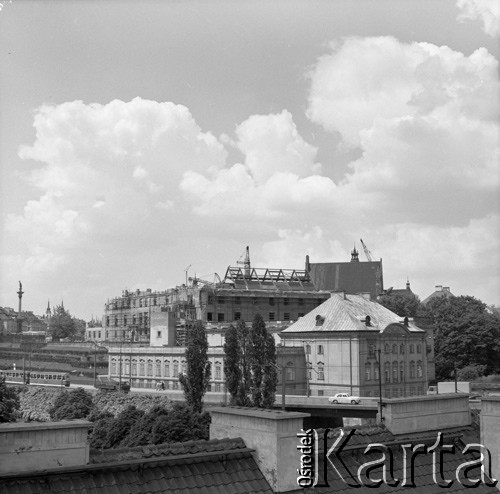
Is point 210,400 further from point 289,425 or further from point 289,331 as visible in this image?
point 289,425

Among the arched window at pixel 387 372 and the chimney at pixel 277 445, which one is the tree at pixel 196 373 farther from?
the chimney at pixel 277 445

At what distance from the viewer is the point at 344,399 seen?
203ft

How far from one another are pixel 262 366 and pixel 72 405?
2172cm

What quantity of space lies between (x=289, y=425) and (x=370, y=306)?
64.3 meters

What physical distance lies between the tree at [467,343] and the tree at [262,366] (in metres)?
34.7

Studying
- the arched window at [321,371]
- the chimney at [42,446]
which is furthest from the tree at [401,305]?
the chimney at [42,446]

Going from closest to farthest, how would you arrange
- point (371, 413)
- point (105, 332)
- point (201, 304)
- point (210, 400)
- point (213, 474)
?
point (213, 474)
point (371, 413)
point (210, 400)
point (201, 304)
point (105, 332)

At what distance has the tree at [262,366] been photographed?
60000 mm

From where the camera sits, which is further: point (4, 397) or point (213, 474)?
point (4, 397)

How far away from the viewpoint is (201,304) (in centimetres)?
9488

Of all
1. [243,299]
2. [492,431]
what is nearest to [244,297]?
[243,299]

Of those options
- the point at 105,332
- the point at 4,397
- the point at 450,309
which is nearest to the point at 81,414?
the point at 4,397

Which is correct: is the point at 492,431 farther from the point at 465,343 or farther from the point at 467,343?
the point at 467,343

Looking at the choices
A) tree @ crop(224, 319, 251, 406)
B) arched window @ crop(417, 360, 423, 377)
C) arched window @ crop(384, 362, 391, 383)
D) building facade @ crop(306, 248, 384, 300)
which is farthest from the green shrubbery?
building facade @ crop(306, 248, 384, 300)
